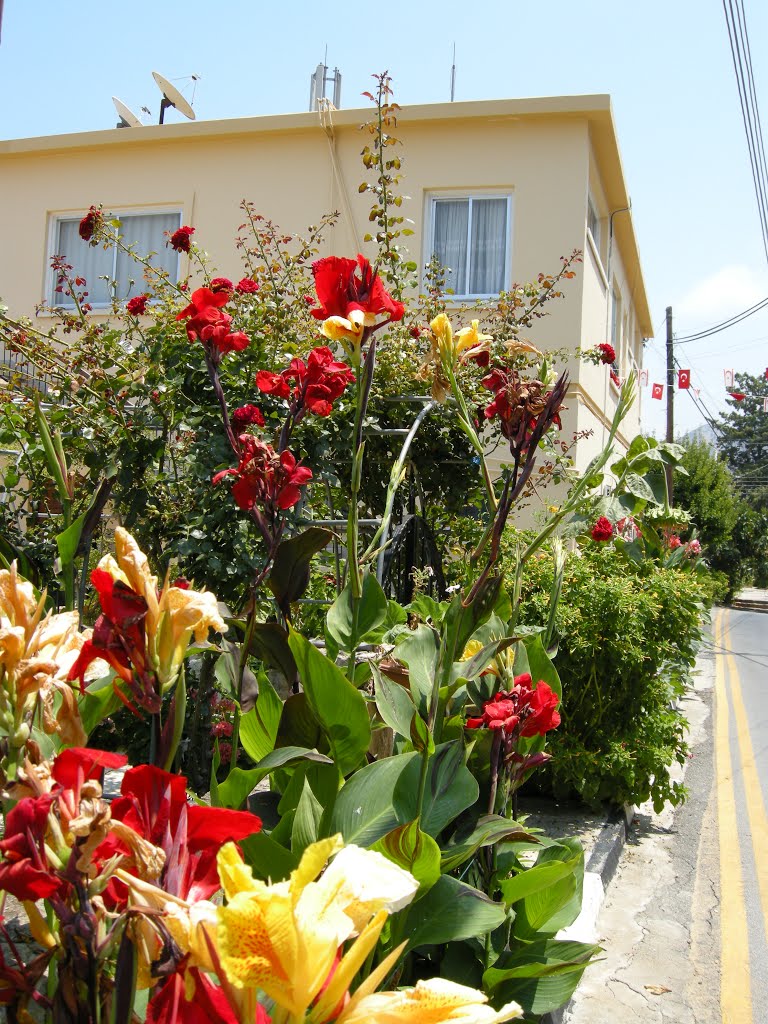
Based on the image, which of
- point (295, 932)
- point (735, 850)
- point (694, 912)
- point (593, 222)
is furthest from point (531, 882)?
point (593, 222)

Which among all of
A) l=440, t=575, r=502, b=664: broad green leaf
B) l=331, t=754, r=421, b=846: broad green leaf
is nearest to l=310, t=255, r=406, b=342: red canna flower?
A: l=440, t=575, r=502, b=664: broad green leaf

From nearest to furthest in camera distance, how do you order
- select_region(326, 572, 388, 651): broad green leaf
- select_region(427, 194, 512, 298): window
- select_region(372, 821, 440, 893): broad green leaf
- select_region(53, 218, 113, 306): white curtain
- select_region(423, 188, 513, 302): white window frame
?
1. select_region(372, 821, 440, 893): broad green leaf
2. select_region(326, 572, 388, 651): broad green leaf
3. select_region(423, 188, 513, 302): white window frame
4. select_region(427, 194, 512, 298): window
5. select_region(53, 218, 113, 306): white curtain

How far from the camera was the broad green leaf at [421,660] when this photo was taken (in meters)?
1.93

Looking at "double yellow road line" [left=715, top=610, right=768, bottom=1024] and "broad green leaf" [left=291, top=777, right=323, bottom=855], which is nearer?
"broad green leaf" [left=291, top=777, right=323, bottom=855]

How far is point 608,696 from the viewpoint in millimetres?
4723

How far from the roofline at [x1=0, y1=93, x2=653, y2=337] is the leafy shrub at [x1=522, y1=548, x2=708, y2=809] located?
26.5ft

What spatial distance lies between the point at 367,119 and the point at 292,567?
1061 cm

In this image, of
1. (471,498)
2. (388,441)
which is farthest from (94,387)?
(471,498)

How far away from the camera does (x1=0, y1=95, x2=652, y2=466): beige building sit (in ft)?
37.2

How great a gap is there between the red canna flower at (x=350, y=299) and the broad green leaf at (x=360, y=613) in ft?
1.97

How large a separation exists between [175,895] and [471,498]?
5.51m

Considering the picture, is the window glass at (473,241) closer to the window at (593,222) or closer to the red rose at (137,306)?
the window at (593,222)

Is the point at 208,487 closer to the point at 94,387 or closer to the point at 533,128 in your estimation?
the point at 94,387

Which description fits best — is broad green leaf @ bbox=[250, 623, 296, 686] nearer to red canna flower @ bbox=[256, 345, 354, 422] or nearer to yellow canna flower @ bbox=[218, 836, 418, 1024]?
red canna flower @ bbox=[256, 345, 354, 422]
